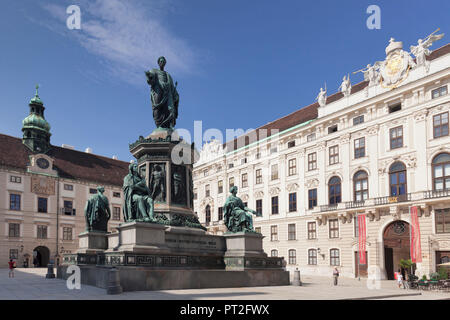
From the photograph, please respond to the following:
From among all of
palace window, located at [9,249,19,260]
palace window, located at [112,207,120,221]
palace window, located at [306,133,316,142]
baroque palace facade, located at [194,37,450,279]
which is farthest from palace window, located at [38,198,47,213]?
palace window, located at [306,133,316,142]

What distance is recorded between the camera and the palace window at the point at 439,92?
33.5 m

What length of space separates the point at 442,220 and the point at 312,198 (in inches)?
534

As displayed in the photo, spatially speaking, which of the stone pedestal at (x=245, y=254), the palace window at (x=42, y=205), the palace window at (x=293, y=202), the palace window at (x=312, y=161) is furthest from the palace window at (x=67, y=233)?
the stone pedestal at (x=245, y=254)

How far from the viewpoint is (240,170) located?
5344cm

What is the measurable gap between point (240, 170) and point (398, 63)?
22633 millimetres

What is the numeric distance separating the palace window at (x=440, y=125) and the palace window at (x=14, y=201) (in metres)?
45.5

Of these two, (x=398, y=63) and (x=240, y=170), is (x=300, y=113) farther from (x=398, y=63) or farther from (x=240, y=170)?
(x=398, y=63)

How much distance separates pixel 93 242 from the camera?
61.3 ft

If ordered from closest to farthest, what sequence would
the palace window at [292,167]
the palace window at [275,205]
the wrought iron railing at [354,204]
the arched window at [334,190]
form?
1. the wrought iron railing at [354,204]
2. the arched window at [334,190]
3. the palace window at [292,167]
4. the palace window at [275,205]

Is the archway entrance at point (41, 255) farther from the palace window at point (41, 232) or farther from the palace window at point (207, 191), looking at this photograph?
the palace window at point (207, 191)

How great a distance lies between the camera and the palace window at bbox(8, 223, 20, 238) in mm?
51375

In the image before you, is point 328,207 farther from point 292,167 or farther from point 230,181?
point 230,181

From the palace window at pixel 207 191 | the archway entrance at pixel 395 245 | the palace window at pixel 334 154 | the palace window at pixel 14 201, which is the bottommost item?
the archway entrance at pixel 395 245

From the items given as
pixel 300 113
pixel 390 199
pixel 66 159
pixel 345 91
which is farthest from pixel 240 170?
pixel 66 159
